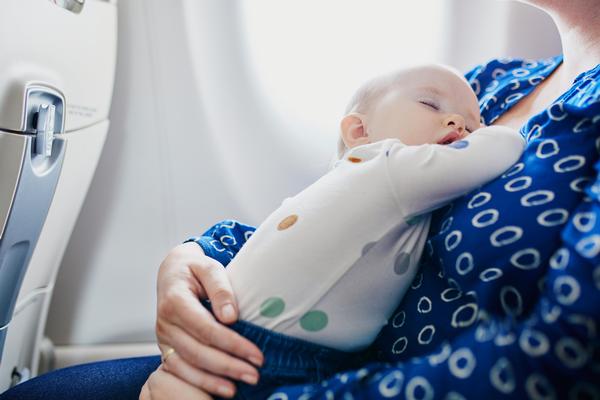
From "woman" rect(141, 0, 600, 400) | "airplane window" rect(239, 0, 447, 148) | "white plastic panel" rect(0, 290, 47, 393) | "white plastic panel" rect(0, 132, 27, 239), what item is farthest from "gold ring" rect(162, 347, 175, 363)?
"airplane window" rect(239, 0, 447, 148)

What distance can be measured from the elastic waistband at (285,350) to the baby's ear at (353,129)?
1.23 ft

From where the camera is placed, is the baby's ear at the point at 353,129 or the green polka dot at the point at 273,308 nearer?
the green polka dot at the point at 273,308

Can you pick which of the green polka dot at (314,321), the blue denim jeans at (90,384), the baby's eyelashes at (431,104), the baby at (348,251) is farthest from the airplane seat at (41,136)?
the baby's eyelashes at (431,104)

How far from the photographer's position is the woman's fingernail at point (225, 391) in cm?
68

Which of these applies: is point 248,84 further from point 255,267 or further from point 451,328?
point 451,328

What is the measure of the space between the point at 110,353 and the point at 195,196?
487 mm

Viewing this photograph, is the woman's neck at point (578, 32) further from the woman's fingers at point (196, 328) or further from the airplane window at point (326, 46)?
the woman's fingers at point (196, 328)

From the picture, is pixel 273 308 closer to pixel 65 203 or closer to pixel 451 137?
pixel 451 137

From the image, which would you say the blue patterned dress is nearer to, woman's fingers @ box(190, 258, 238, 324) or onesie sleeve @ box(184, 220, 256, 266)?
woman's fingers @ box(190, 258, 238, 324)

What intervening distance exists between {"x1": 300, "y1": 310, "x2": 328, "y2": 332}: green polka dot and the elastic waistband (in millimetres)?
19

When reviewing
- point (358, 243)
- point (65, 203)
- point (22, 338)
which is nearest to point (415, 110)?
point (358, 243)

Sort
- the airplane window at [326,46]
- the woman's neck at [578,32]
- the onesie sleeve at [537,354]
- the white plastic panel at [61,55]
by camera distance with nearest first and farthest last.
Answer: the onesie sleeve at [537,354] < the white plastic panel at [61,55] < the woman's neck at [578,32] < the airplane window at [326,46]

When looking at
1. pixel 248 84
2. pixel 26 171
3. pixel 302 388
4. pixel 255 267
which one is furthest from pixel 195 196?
pixel 302 388

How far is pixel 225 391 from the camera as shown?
0.68 metres
